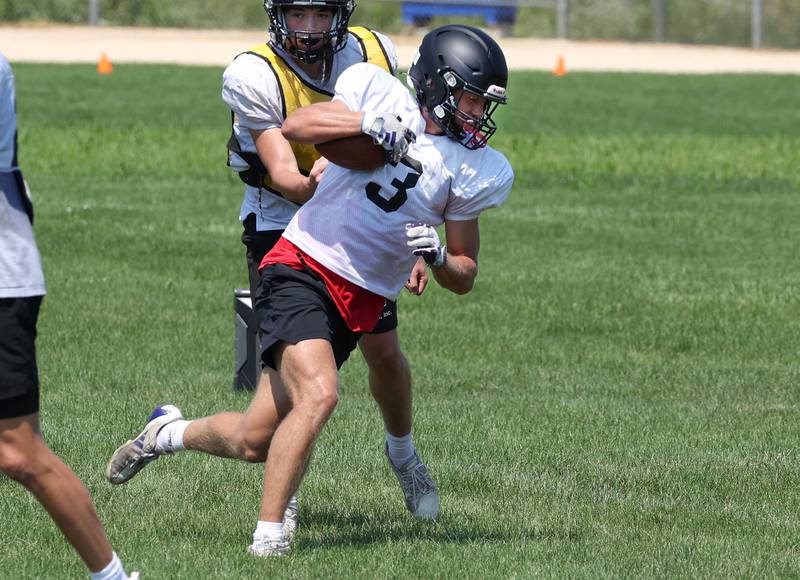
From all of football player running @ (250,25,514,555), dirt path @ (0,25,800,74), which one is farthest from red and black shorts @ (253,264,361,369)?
dirt path @ (0,25,800,74)

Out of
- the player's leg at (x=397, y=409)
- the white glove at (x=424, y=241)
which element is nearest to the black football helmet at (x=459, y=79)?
the white glove at (x=424, y=241)

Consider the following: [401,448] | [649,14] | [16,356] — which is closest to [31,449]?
[16,356]

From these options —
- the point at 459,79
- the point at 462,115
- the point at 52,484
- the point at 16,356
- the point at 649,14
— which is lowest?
the point at 649,14

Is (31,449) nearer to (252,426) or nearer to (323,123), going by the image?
(252,426)

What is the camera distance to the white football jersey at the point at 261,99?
6.43 m

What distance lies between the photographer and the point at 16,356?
480 cm

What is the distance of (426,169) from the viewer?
593 centimetres

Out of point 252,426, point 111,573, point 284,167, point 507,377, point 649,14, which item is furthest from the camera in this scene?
point 649,14

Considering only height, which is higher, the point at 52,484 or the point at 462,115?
the point at 462,115

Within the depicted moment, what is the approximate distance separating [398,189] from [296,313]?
0.59 m

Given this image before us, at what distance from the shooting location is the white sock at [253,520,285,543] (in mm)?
5832

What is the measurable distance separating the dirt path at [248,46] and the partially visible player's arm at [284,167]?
2966 centimetres

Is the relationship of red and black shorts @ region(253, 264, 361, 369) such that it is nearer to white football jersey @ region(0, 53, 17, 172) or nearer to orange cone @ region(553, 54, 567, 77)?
white football jersey @ region(0, 53, 17, 172)

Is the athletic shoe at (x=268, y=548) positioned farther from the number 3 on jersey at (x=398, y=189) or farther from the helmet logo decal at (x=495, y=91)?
the helmet logo decal at (x=495, y=91)
